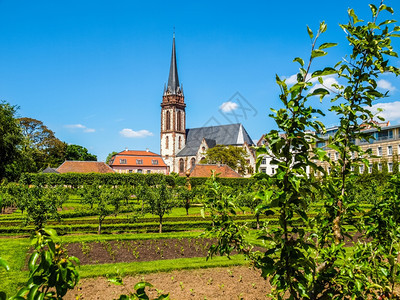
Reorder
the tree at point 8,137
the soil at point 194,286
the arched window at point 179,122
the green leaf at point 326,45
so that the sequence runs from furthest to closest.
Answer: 1. the arched window at point 179,122
2. the tree at point 8,137
3. the soil at point 194,286
4. the green leaf at point 326,45

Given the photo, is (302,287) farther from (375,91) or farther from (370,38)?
(370,38)

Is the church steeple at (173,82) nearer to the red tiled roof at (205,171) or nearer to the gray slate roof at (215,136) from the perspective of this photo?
the gray slate roof at (215,136)

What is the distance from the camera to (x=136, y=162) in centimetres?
7275

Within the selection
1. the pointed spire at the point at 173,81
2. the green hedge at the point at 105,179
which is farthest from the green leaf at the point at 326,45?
the pointed spire at the point at 173,81

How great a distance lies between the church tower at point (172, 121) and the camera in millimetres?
88062

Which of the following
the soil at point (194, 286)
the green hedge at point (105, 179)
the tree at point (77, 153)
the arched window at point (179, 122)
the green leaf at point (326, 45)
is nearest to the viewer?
the green leaf at point (326, 45)

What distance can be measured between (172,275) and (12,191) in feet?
89.5

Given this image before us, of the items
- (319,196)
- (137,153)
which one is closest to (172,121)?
(137,153)

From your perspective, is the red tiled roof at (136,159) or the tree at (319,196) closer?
the tree at (319,196)

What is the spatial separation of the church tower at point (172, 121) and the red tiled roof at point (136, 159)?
12.4 metres

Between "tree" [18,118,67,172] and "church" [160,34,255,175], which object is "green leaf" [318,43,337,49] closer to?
"tree" [18,118,67,172]

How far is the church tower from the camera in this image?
8806 cm

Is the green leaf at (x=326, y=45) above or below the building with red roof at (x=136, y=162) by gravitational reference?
below

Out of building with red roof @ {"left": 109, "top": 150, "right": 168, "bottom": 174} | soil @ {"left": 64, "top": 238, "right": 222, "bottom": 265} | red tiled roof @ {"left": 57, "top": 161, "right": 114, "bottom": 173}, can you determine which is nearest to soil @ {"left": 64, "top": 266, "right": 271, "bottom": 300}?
soil @ {"left": 64, "top": 238, "right": 222, "bottom": 265}
